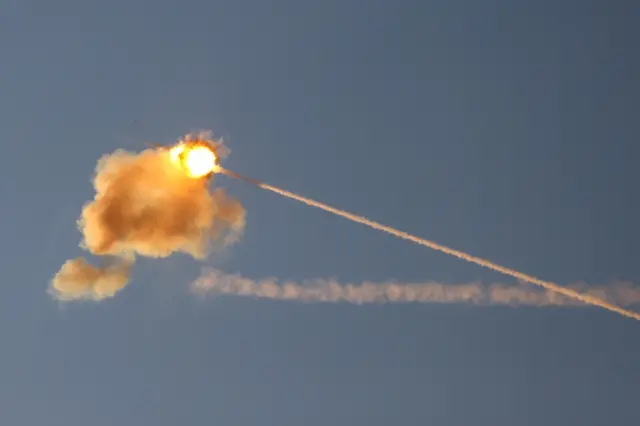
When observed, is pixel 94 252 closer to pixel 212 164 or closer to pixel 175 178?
pixel 175 178

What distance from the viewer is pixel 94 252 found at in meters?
37.7

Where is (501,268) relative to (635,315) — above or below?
above

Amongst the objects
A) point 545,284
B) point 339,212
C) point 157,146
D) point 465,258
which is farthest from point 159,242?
point 545,284

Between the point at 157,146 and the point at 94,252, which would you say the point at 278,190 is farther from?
the point at 94,252

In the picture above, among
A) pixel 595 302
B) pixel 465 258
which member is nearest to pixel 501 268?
pixel 465 258

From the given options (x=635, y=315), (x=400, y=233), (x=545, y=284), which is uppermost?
(x=400, y=233)

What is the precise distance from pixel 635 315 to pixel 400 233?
9.12m

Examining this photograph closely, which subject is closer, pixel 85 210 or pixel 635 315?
pixel 635 315

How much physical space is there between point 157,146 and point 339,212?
7.25 m

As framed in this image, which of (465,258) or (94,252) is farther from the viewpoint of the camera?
(94,252)

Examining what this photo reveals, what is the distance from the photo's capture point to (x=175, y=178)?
37.2m

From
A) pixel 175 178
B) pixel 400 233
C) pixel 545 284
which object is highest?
pixel 175 178

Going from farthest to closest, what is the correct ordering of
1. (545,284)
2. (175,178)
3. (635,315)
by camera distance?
(175,178)
(545,284)
(635,315)

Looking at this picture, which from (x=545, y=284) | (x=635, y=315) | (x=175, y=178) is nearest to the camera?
(x=635, y=315)
